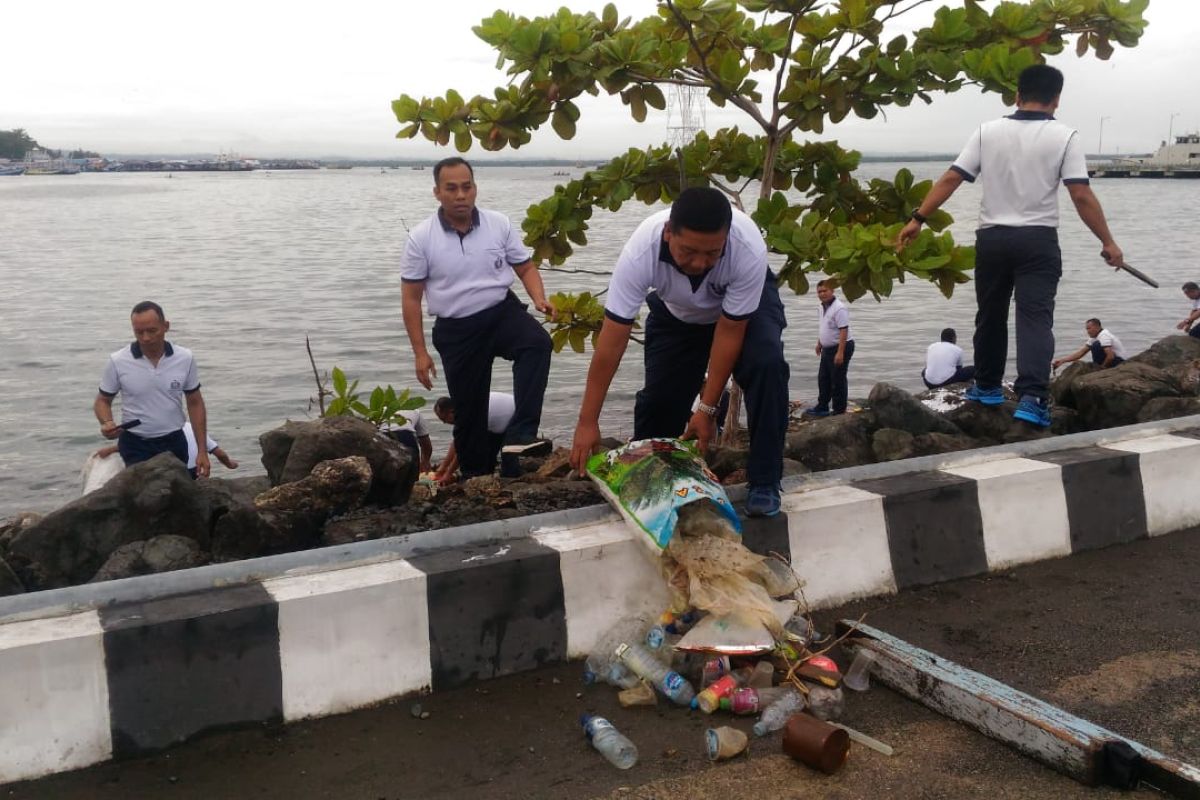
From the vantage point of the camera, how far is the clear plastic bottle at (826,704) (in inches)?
126

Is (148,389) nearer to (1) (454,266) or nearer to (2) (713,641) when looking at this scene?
(1) (454,266)

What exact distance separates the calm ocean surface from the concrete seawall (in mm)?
7786

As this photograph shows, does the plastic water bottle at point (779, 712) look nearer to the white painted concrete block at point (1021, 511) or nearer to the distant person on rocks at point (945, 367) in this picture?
the white painted concrete block at point (1021, 511)

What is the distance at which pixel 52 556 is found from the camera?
4.52m

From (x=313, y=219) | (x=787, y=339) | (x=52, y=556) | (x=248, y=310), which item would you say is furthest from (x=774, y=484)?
(x=313, y=219)

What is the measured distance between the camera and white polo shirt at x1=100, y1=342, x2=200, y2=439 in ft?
25.4

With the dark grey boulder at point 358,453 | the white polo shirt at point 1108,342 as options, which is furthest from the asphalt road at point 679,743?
the white polo shirt at point 1108,342

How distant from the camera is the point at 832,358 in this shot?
15.1m

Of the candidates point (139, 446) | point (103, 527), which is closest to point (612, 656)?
point (103, 527)

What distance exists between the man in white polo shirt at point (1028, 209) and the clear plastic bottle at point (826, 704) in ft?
10.5

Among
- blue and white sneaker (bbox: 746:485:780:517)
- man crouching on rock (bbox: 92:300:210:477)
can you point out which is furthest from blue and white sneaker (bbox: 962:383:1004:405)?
man crouching on rock (bbox: 92:300:210:477)

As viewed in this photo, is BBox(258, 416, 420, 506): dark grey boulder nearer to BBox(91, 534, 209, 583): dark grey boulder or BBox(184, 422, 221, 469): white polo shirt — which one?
BBox(91, 534, 209, 583): dark grey boulder

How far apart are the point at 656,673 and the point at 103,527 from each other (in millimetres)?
2512

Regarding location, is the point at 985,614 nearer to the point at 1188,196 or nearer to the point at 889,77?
the point at 889,77
